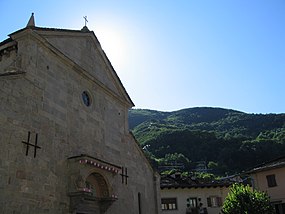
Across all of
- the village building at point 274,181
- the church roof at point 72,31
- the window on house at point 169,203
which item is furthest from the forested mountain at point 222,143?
the church roof at point 72,31

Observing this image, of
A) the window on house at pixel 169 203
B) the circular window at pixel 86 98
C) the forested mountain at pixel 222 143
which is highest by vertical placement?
the forested mountain at pixel 222 143

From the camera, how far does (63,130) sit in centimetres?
1530

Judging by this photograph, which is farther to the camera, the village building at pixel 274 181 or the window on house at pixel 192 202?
the window on house at pixel 192 202

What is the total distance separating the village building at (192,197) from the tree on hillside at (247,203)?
11.7 metres

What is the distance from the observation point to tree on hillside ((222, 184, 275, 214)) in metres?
25.5

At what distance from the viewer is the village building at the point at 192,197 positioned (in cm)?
3781

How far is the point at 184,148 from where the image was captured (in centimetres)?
9656

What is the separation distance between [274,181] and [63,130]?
23163 mm

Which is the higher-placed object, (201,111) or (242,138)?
(201,111)

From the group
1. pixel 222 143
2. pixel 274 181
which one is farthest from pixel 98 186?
pixel 222 143

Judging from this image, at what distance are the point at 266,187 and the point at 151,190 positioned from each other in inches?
572

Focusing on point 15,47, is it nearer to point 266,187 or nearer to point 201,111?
point 266,187

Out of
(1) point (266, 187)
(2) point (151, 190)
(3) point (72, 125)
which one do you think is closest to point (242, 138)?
(1) point (266, 187)

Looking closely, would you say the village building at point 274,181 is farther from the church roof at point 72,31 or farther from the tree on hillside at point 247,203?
the church roof at point 72,31
